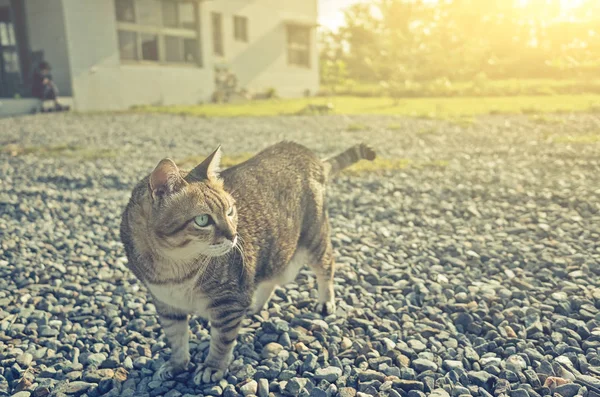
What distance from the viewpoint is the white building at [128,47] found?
17891 millimetres

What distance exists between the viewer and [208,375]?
327 centimetres

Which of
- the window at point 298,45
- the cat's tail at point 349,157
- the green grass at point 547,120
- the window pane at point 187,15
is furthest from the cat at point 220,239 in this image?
the window at point 298,45

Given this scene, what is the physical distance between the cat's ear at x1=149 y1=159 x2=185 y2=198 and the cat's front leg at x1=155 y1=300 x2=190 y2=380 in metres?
0.85

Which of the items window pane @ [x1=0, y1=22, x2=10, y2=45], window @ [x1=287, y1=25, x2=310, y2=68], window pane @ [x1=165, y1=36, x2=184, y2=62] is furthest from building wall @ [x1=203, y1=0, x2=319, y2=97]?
window pane @ [x1=0, y1=22, x2=10, y2=45]

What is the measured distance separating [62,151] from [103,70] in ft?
29.7

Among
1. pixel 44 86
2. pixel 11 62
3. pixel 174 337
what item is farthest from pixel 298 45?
pixel 174 337

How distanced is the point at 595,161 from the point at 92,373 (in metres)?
9.43

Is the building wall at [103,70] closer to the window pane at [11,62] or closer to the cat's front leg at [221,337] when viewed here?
the window pane at [11,62]

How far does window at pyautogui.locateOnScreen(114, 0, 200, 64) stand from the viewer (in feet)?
64.5

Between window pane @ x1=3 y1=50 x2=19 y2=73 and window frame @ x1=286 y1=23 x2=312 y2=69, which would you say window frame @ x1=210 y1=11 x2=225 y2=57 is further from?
window pane @ x1=3 y1=50 x2=19 y2=73

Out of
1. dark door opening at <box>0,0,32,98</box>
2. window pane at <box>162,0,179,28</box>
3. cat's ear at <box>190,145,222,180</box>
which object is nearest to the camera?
cat's ear at <box>190,145,222,180</box>

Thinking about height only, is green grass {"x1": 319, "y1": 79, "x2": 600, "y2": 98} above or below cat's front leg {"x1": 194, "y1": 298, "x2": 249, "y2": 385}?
above

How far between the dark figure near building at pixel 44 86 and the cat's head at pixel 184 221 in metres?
16.5

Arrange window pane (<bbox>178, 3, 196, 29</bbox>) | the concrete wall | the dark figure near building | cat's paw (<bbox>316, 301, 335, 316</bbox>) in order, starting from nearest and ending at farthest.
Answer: cat's paw (<bbox>316, 301, 335, 316</bbox>) < the dark figure near building < the concrete wall < window pane (<bbox>178, 3, 196, 29</bbox>)
